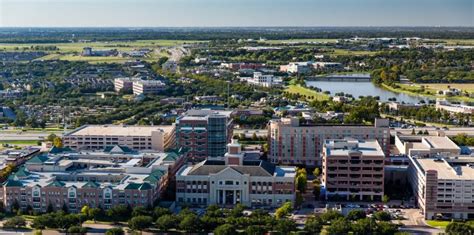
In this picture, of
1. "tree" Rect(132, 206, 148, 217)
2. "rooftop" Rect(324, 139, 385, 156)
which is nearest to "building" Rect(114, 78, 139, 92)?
"rooftop" Rect(324, 139, 385, 156)

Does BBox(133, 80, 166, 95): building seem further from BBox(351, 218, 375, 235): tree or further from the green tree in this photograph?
BBox(351, 218, 375, 235): tree

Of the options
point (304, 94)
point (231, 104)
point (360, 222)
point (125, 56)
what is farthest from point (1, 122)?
point (125, 56)

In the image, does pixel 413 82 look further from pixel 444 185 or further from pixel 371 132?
pixel 444 185

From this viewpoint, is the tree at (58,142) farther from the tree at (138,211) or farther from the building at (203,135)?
the tree at (138,211)

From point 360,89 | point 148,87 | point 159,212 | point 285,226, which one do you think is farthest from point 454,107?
point 159,212

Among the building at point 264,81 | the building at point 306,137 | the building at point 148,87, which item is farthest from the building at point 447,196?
the building at point 264,81

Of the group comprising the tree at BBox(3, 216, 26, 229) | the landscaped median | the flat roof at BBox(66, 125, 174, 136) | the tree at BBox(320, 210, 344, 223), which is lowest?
the tree at BBox(3, 216, 26, 229)
